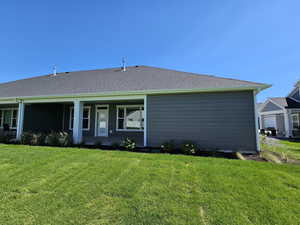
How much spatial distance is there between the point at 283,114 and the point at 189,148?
16494 millimetres

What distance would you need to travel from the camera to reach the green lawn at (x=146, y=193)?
2.29 metres

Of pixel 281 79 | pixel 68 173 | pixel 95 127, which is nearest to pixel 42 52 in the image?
pixel 95 127

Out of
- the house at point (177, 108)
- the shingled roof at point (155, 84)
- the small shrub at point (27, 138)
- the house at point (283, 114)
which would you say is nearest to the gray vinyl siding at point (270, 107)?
the house at point (283, 114)

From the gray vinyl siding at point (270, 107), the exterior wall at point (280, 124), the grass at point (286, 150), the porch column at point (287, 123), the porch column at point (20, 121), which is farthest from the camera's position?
the gray vinyl siding at point (270, 107)

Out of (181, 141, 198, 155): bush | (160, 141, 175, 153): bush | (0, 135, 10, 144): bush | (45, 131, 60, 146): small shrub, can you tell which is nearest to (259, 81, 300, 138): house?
(181, 141, 198, 155): bush

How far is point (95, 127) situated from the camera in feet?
35.0

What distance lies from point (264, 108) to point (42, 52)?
1073 inches

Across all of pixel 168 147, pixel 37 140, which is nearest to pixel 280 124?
pixel 168 147

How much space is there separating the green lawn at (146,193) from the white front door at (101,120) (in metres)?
5.95

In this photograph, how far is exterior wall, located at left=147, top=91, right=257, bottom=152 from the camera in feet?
21.1

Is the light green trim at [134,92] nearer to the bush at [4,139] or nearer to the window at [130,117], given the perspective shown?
the bush at [4,139]

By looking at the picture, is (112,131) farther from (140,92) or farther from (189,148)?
(189,148)

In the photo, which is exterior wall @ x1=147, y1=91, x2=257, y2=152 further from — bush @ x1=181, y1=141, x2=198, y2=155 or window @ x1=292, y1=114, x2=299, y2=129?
window @ x1=292, y1=114, x2=299, y2=129

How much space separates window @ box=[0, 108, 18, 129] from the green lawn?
10065 millimetres
